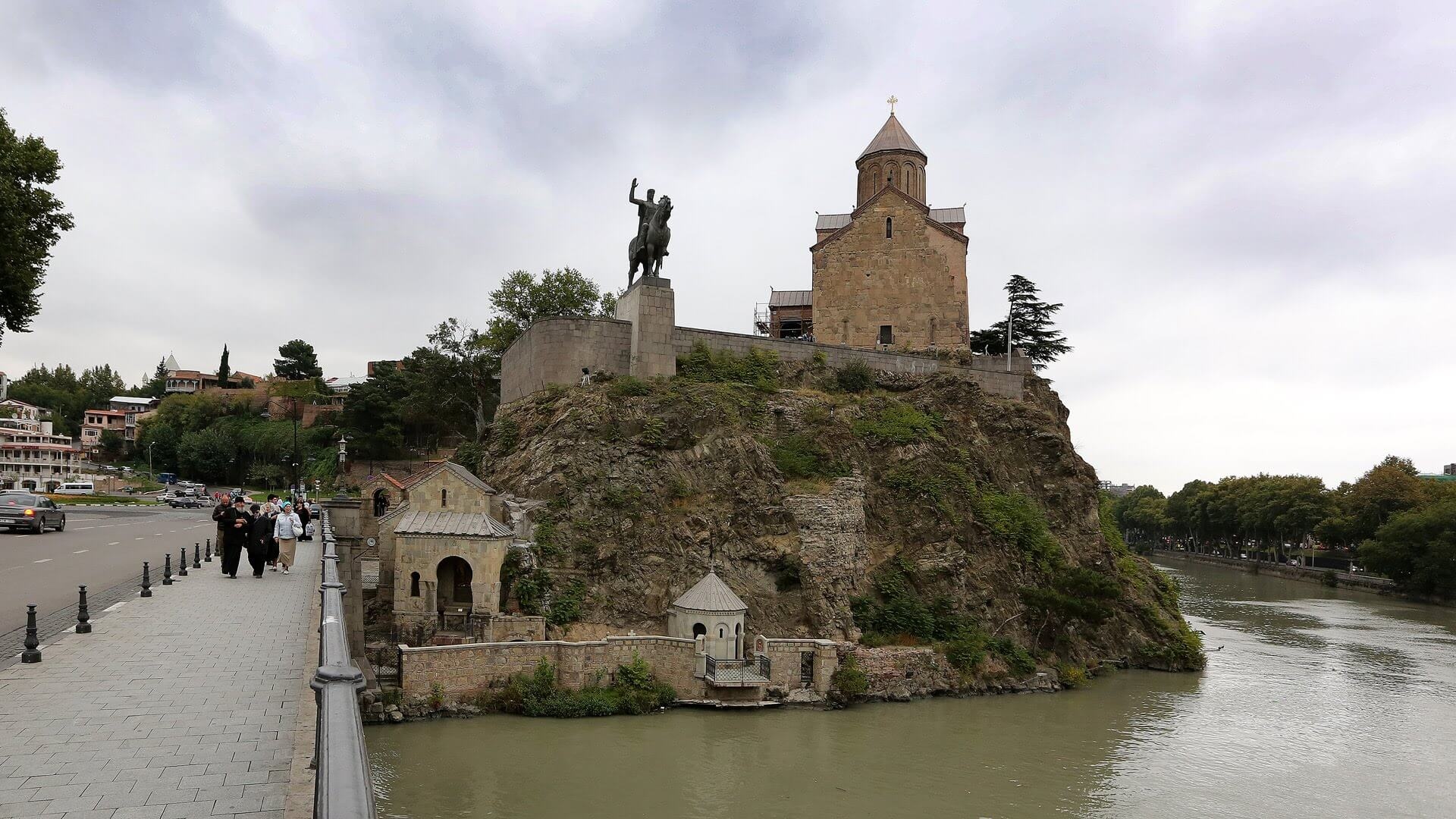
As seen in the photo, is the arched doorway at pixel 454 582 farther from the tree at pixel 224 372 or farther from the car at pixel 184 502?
the tree at pixel 224 372

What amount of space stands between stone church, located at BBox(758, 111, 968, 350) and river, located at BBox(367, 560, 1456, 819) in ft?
50.6

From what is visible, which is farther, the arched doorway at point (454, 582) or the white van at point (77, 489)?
the white van at point (77, 489)

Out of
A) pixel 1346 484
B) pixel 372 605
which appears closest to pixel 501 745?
pixel 372 605

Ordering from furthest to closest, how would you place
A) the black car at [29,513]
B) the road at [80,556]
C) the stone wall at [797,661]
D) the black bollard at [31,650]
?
the stone wall at [797,661] → the black car at [29,513] → the road at [80,556] → the black bollard at [31,650]

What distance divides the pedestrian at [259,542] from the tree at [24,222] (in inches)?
507

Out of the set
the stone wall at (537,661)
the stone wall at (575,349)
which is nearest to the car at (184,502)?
the stone wall at (575,349)

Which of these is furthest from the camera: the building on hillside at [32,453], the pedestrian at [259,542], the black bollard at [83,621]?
the building on hillside at [32,453]

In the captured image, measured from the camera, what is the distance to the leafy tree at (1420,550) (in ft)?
159

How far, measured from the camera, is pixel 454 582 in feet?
81.7

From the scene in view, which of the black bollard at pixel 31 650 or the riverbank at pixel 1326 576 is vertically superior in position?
the black bollard at pixel 31 650

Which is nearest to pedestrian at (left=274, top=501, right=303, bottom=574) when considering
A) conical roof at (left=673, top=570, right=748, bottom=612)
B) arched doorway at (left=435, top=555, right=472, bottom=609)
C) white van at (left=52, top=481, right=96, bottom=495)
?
arched doorway at (left=435, top=555, right=472, bottom=609)

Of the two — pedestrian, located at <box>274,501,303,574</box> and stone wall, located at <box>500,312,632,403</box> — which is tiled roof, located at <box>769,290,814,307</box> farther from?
pedestrian, located at <box>274,501,303,574</box>

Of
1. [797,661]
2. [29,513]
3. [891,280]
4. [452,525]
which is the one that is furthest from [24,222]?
[891,280]

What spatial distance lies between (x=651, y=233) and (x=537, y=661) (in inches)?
510
